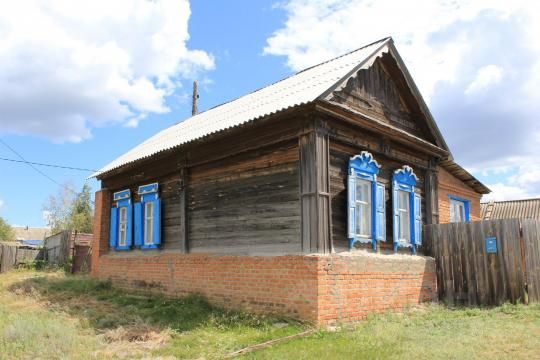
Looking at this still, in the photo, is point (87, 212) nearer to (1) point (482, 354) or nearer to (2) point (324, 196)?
(2) point (324, 196)

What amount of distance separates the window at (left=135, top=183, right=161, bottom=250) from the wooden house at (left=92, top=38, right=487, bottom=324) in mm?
41

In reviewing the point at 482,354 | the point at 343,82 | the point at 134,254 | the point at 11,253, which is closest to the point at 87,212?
the point at 11,253

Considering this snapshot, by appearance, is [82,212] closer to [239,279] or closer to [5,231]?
[5,231]

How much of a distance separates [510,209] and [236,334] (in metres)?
23.2

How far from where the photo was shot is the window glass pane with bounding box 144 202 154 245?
1307 cm

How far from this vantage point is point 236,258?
9938 mm

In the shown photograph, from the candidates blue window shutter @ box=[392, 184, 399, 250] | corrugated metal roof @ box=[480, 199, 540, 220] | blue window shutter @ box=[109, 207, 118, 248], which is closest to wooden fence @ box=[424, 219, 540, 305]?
blue window shutter @ box=[392, 184, 399, 250]

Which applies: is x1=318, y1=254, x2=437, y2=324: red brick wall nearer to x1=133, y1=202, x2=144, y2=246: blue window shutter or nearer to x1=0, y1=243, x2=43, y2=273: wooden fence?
x1=133, y1=202, x2=144, y2=246: blue window shutter

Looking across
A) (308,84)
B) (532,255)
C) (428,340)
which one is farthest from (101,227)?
(532,255)

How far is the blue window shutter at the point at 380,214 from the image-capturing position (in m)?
10.2

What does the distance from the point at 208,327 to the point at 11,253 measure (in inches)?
678

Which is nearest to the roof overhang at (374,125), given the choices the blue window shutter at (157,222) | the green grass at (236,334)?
the green grass at (236,334)

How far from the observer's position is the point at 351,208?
→ 31.0ft

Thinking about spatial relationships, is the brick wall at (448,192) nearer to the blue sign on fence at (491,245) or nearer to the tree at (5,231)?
the blue sign on fence at (491,245)
